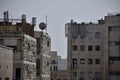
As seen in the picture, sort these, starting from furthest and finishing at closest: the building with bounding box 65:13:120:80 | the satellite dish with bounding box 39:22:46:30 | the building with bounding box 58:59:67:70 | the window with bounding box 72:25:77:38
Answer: the building with bounding box 58:59:67:70, the window with bounding box 72:25:77:38, the building with bounding box 65:13:120:80, the satellite dish with bounding box 39:22:46:30

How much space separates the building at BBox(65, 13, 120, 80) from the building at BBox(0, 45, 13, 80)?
27.6 m

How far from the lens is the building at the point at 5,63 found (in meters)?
45.5

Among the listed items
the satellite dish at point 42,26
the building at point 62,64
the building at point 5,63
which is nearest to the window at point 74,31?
the satellite dish at point 42,26

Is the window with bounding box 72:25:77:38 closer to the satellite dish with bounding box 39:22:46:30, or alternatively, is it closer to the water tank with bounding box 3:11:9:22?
the satellite dish with bounding box 39:22:46:30

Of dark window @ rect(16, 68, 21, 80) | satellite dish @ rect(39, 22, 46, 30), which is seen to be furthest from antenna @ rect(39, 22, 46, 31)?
dark window @ rect(16, 68, 21, 80)

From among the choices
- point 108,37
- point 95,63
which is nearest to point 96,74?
point 95,63

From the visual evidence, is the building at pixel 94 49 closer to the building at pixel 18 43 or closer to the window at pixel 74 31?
the window at pixel 74 31

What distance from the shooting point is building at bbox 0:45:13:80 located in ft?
149

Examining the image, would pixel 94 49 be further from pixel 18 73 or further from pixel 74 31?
pixel 18 73

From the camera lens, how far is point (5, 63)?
46719 mm

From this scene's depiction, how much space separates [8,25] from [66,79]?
30668 millimetres

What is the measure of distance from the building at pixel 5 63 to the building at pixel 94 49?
90.5 ft

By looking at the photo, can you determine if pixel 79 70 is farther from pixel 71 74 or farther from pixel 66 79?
pixel 66 79

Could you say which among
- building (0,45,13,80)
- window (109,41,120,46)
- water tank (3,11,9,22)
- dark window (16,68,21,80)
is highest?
water tank (3,11,9,22)
